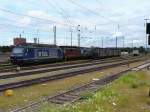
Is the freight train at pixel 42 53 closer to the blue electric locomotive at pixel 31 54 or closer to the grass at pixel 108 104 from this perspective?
the blue electric locomotive at pixel 31 54

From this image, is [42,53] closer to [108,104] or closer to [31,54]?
[31,54]

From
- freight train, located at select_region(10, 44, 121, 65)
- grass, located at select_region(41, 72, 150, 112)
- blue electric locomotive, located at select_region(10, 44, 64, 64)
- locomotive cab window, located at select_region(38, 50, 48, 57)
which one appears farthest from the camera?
locomotive cab window, located at select_region(38, 50, 48, 57)

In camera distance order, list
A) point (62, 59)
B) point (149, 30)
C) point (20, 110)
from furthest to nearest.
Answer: point (62, 59) → point (149, 30) → point (20, 110)

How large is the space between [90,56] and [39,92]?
58.2m

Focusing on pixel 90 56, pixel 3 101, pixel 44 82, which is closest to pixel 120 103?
pixel 3 101

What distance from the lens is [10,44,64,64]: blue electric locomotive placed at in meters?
44.7

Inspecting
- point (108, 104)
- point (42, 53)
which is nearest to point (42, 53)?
point (42, 53)

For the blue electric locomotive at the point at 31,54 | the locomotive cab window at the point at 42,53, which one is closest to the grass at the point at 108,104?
the blue electric locomotive at the point at 31,54

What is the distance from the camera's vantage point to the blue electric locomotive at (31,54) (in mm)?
44719

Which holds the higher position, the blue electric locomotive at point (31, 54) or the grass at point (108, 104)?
the blue electric locomotive at point (31, 54)

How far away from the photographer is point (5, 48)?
320 ft

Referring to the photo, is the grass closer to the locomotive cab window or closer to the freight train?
the freight train

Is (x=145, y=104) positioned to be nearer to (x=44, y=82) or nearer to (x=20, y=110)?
(x=20, y=110)

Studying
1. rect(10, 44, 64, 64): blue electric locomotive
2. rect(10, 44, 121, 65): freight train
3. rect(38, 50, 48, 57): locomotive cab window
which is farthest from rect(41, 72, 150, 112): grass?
rect(38, 50, 48, 57): locomotive cab window
